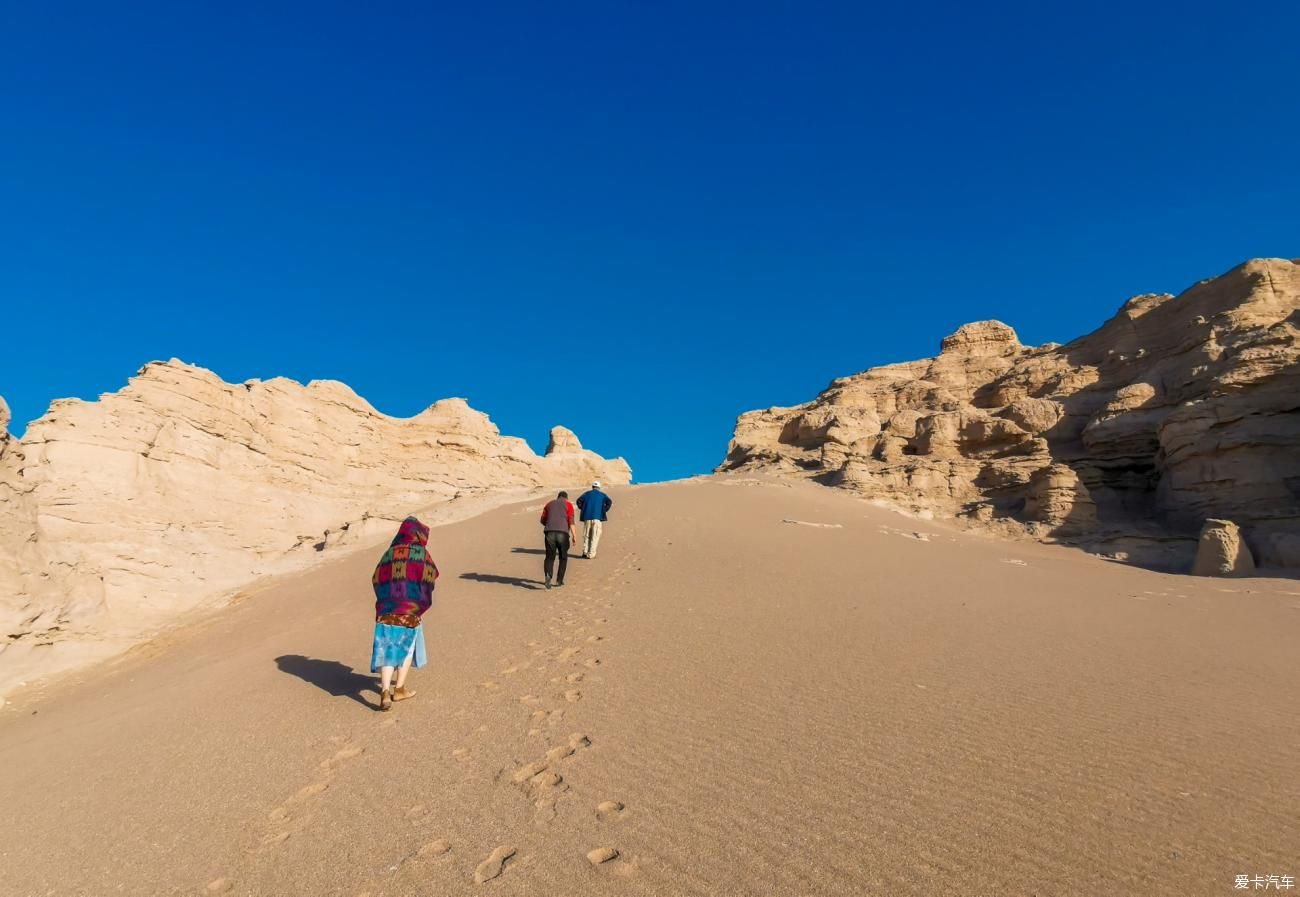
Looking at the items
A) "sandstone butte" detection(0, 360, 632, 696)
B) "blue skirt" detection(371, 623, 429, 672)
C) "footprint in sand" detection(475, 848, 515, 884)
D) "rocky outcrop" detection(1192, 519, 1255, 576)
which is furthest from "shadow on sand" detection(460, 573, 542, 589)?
"rocky outcrop" detection(1192, 519, 1255, 576)

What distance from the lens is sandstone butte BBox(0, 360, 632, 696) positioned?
10.1 m

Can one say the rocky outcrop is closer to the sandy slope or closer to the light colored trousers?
the sandy slope

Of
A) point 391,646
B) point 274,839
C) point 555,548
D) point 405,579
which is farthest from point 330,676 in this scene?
point 555,548

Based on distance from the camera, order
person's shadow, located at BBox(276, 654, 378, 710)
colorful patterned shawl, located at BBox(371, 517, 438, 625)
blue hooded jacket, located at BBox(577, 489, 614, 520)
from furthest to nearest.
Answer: blue hooded jacket, located at BBox(577, 489, 614, 520), person's shadow, located at BBox(276, 654, 378, 710), colorful patterned shawl, located at BBox(371, 517, 438, 625)

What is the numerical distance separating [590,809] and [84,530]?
18944 mm

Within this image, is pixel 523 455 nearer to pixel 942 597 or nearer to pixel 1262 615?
pixel 942 597

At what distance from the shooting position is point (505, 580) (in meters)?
11.0

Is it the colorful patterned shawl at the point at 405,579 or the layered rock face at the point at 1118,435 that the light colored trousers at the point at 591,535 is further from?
the layered rock face at the point at 1118,435

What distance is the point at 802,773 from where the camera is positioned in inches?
133

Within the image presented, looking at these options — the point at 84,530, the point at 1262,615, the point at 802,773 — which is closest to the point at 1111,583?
the point at 1262,615

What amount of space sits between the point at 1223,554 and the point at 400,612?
665 inches

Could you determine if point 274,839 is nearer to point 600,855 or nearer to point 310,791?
point 310,791

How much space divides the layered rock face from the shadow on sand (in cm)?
1551

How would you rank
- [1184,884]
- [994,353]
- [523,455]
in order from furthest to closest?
1. [994,353]
2. [523,455]
3. [1184,884]
